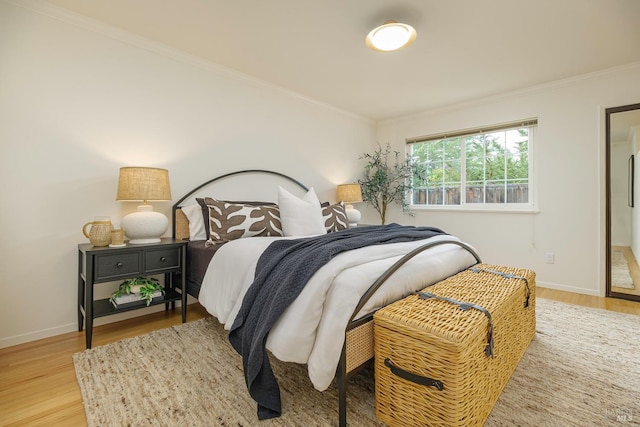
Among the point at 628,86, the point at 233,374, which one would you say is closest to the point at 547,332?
the point at 233,374

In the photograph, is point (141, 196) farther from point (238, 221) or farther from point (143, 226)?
point (238, 221)

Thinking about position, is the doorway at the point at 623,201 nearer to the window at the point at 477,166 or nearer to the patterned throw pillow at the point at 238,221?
the window at the point at 477,166

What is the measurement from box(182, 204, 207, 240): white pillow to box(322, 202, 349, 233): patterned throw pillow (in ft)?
3.86

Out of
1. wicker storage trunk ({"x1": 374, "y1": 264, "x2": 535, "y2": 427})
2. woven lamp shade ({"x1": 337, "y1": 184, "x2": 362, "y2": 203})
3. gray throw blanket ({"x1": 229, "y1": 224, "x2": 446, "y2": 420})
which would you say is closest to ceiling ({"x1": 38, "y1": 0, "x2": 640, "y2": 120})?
woven lamp shade ({"x1": 337, "y1": 184, "x2": 362, "y2": 203})

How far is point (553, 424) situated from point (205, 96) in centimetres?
341

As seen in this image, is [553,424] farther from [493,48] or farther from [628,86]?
[628,86]

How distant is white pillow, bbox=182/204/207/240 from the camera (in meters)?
2.63

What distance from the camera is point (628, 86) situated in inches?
119

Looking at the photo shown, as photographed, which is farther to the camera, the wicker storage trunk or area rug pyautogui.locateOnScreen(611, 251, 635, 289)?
area rug pyautogui.locateOnScreen(611, 251, 635, 289)

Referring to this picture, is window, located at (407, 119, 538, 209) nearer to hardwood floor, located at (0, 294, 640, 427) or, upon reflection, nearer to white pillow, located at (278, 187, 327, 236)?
hardwood floor, located at (0, 294, 640, 427)

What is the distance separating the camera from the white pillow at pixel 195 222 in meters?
2.63

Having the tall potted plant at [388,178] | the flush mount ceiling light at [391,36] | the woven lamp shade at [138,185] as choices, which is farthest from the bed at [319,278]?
the tall potted plant at [388,178]

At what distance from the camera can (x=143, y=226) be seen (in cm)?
225

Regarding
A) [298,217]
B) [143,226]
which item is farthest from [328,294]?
[143,226]
